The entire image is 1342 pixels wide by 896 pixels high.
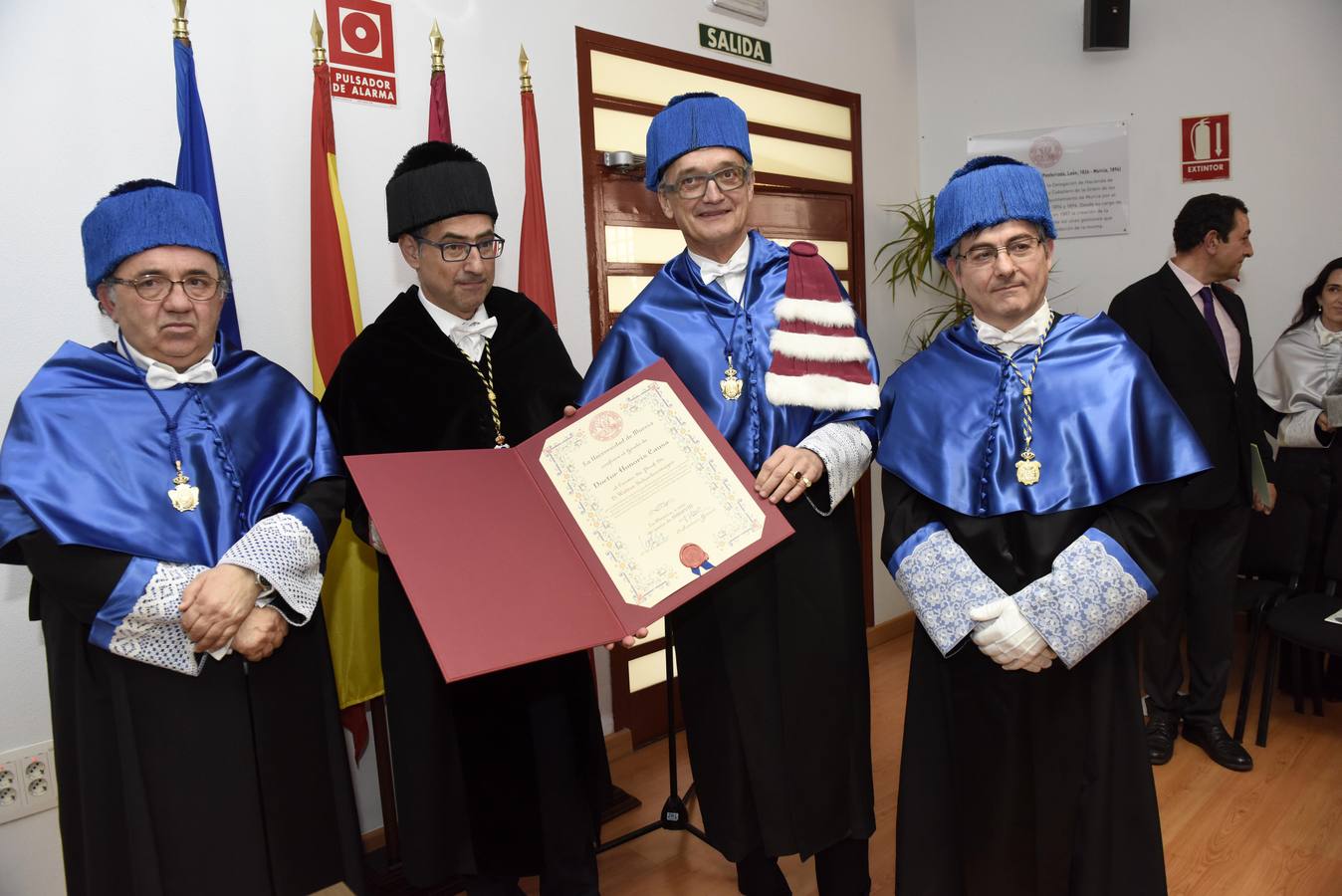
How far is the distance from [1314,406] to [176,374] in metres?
4.30

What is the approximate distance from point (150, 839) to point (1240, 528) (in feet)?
12.1

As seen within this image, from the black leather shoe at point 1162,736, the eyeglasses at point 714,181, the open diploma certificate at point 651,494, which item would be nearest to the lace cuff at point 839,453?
the open diploma certificate at point 651,494

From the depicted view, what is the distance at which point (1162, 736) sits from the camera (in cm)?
335

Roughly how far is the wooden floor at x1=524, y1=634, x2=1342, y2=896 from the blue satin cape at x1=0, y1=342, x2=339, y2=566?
5.39ft

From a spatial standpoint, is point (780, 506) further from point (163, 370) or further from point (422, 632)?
point (163, 370)

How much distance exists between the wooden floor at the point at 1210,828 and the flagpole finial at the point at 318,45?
2531mm

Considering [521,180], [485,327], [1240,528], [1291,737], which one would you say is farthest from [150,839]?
[1291,737]

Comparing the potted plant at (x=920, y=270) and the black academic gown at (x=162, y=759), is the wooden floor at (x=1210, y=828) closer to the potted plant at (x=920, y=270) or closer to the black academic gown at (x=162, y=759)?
the black academic gown at (x=162, y=759)

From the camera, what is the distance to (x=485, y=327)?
2170 millimetres

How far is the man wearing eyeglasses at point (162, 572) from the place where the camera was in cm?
161

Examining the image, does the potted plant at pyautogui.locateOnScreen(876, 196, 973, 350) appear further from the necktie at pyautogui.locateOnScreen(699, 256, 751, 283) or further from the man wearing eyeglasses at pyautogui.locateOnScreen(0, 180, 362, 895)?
the man wearing eyeglasses at pyautogui.locateOnScreen(0, 180, 362, 895)

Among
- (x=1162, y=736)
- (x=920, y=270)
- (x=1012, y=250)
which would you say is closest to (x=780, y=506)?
(x=1012, y=250)

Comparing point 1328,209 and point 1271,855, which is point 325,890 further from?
point 1328,209

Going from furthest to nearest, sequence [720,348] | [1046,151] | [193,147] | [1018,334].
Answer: [1046,151] → [193,147] → [720,348] → [1018,334]
